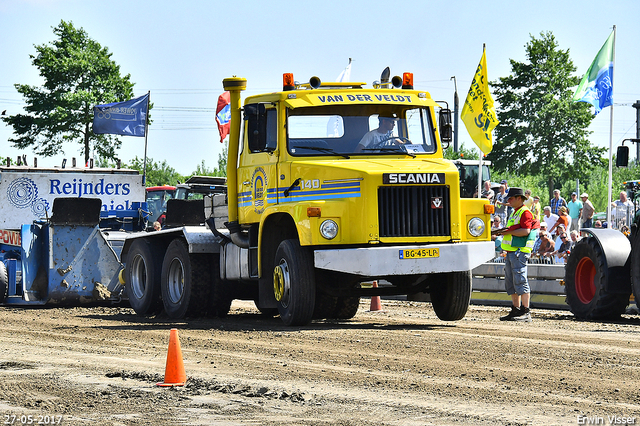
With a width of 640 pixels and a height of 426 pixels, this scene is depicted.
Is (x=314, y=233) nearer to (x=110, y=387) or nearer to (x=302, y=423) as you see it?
(x=110, y=387)

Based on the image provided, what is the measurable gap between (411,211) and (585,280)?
4.12 m

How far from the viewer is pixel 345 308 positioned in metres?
13.9

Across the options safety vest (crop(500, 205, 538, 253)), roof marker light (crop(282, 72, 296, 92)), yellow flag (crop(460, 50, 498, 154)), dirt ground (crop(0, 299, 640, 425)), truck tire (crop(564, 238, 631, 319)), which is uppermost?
yellow flag (crop(460, 50, 498, 154))

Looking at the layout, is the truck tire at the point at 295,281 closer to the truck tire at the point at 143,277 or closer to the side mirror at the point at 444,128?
the side mirror at the point at 444,128

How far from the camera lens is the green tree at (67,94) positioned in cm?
4216

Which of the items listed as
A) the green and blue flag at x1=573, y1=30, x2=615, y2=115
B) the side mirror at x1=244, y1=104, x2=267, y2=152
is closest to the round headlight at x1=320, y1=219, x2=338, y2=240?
the side mirror at x1=244, y1=104, x2=267, y2=152

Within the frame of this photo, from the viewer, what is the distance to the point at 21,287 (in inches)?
651

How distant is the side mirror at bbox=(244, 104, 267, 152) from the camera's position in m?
12.1

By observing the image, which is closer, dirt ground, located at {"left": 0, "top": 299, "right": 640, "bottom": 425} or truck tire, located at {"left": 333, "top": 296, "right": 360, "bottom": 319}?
dirt ground, located at {"left": 0, "top": 299, "right": 640, "bottom": 425}

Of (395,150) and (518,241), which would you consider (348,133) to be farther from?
(518,241)

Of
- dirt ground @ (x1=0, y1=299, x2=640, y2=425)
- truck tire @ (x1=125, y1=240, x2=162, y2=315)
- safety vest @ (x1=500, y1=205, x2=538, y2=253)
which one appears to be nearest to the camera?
dirt ground @ (x1=0, y1=299, x2=640, y2=425)

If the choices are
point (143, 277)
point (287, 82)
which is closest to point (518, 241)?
point (287, 82)

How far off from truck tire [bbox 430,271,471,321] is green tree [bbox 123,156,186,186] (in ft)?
207

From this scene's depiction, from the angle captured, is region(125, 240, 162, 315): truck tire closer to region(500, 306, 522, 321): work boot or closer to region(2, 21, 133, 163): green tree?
region(500, 306, 522, 321): work boot
